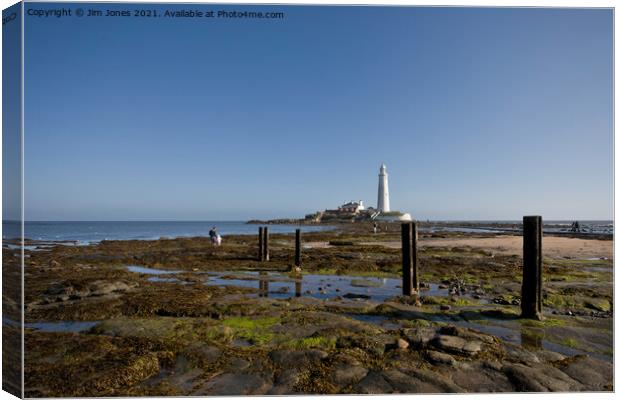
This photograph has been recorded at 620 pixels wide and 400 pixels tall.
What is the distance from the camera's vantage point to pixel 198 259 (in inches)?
898

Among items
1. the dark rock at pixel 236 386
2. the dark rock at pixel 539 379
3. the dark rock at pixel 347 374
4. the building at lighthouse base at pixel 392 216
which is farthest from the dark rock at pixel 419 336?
the building at lighthouse base at pixel 392 216

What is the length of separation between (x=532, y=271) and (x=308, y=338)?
20.1 feet

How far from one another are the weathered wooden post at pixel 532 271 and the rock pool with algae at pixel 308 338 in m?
0.37

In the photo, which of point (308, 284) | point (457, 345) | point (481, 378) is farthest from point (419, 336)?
Answer: point (308, 284)

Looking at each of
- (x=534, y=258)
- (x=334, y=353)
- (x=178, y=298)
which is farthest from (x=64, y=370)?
(x=534, y=258)

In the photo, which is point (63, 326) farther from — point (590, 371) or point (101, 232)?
point (101, 232)

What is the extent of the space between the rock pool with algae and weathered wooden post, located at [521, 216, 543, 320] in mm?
371

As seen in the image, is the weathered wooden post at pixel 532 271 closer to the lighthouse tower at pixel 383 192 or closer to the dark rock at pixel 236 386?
the dark rock at pixel 236 386

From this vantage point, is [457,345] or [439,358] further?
[457,345]

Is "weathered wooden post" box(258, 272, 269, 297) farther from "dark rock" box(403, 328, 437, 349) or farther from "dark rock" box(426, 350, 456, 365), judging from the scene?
"dark rock" box(426, 350, 456, 365)

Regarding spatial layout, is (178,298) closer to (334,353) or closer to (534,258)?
(334,353)

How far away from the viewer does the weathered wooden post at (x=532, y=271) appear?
9.14 meters

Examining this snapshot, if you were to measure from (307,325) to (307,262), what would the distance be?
511 inches

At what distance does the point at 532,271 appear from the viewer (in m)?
9.29
